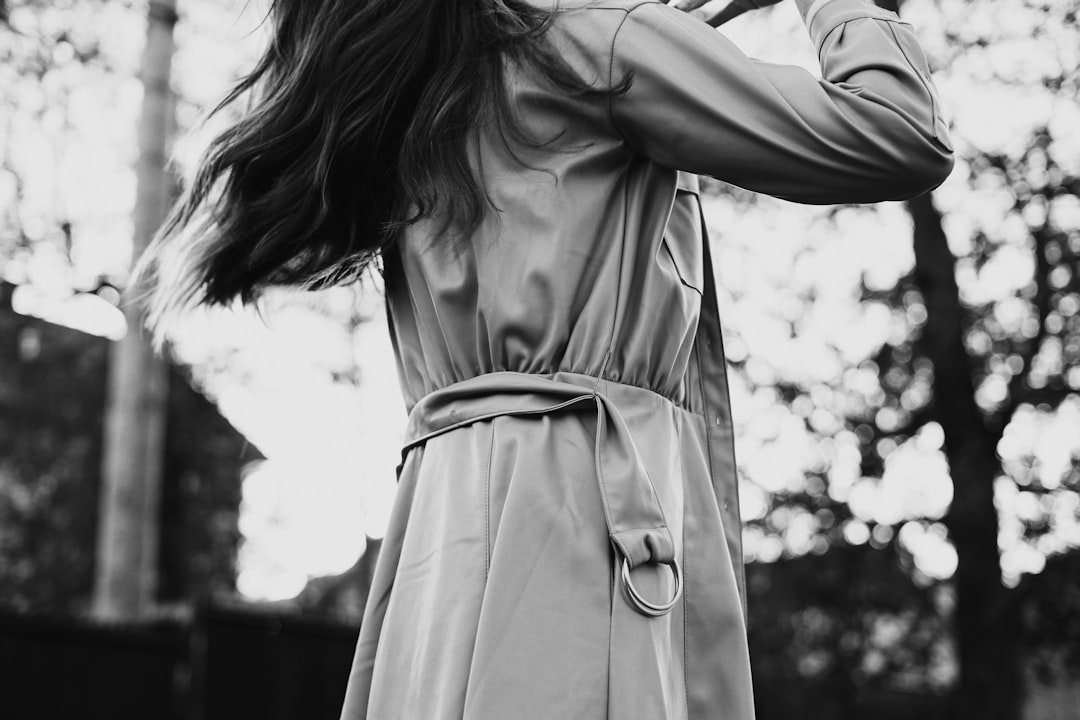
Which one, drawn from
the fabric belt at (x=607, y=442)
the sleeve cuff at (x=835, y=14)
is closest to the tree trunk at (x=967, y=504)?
the sleeve cuff at (x=835, y=14)

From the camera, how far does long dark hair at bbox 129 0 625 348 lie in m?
1.40

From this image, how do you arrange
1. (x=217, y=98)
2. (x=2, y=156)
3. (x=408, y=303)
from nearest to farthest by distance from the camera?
(x=408, y=303), (x=217, y=98), (x=2, y=156)

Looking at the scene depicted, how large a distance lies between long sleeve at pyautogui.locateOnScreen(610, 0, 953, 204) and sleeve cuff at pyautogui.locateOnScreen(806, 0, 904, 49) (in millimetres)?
65

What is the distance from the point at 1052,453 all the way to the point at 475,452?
25.5 ft

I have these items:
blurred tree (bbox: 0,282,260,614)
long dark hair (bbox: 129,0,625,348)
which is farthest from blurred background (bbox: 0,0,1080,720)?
blurred tree (bbox: 0,282,260,614)

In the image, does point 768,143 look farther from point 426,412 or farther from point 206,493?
point 206,493

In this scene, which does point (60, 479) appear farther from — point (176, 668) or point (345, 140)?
point (345, 140)

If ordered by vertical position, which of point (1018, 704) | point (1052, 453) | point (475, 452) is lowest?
point (1018, 704)

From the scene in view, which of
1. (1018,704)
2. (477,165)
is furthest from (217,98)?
(1018,704)

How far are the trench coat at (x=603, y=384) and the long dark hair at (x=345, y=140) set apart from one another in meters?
0.04

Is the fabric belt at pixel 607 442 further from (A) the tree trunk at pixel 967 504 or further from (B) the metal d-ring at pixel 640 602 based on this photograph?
(A) the tree trunk at pixel 967 504

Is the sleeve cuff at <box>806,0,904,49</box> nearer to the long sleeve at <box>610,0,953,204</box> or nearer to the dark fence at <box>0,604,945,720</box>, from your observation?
the long sleeve at <box>610,0,953,204</box>

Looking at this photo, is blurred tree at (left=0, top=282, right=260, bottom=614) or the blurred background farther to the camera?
blurred tree at (left=0, top=282, right=260, bottom=614)

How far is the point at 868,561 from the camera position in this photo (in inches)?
343
